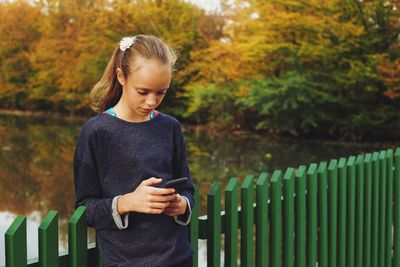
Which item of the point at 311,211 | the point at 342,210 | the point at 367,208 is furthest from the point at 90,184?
the point at 367,208

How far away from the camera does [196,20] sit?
31.5 m

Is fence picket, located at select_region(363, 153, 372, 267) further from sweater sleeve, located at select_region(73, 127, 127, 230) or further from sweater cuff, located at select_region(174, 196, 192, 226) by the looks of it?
sweater sleeve, located at select_region(73, 127, 127, 230)

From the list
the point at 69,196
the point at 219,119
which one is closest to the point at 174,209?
the point at 69,196

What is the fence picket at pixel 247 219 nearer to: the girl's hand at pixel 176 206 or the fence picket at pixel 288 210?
the fence picket at pixel 288 210

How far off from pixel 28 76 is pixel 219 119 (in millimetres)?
22118

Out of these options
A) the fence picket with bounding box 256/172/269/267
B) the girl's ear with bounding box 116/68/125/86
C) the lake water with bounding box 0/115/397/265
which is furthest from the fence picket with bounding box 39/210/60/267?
the lake water with bounding box 0/115/397/265

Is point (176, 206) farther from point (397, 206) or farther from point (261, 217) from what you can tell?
point (397, 206)

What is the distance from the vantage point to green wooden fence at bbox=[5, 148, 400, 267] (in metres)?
2.08

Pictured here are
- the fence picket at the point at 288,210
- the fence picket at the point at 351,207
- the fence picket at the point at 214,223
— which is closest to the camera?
the fence picket at the point at 214,223

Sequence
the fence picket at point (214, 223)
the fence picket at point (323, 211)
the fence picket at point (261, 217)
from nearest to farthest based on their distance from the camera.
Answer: the fence picket at point (214, 223), the fence picket at point (261, 217), the fence picket at point (323, 211)

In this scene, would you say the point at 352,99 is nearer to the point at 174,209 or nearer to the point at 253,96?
the point at 253,96

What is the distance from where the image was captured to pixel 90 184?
2.02 metres

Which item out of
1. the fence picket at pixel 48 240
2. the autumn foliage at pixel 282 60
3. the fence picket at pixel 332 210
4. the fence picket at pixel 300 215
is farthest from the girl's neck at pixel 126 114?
the autumn foliage at pixel 282 60

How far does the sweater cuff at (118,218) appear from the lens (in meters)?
1.96
